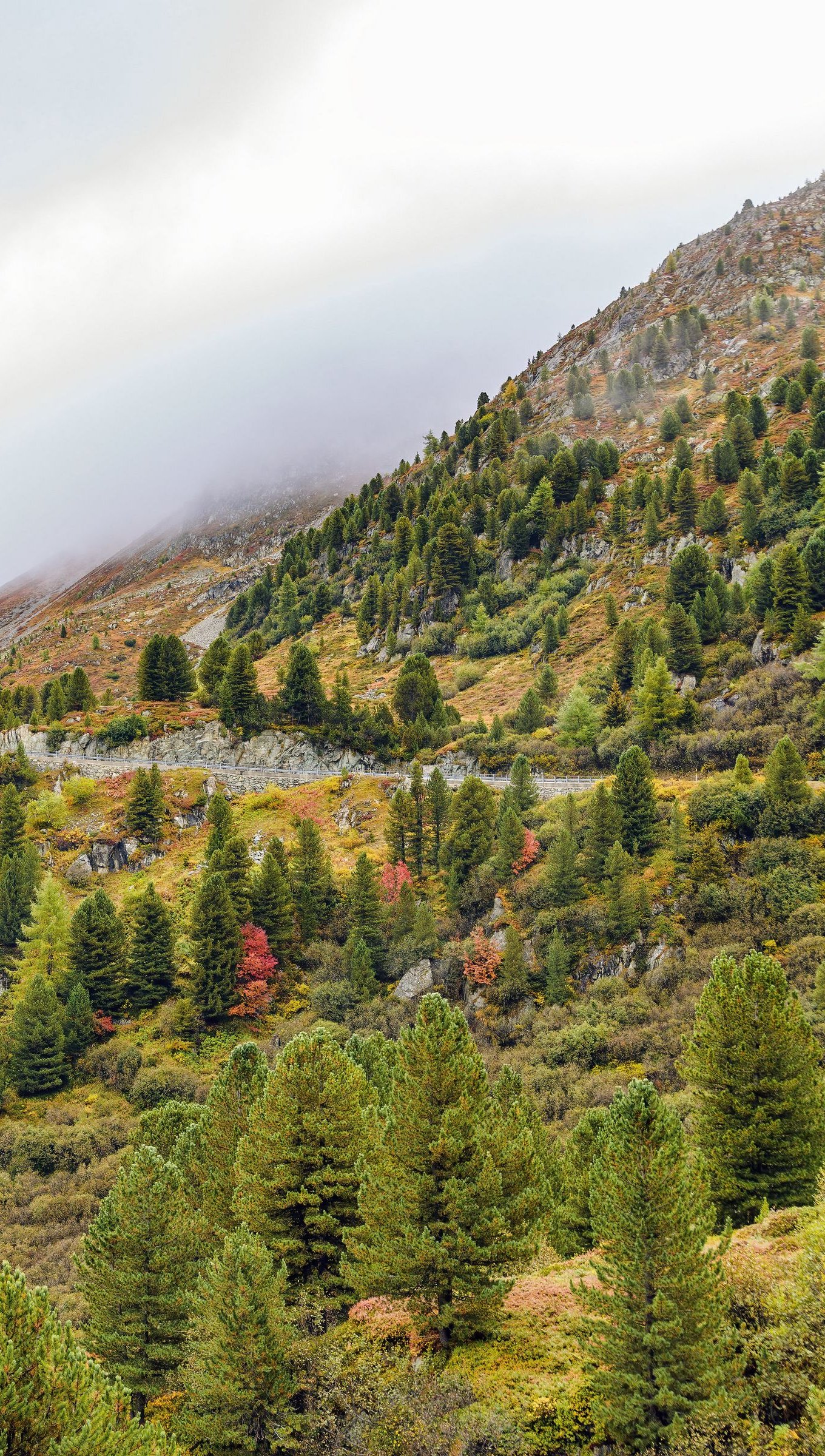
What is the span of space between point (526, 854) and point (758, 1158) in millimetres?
35877

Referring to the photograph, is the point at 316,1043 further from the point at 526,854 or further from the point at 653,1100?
the point at 526,854

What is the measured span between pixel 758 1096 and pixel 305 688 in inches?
2714

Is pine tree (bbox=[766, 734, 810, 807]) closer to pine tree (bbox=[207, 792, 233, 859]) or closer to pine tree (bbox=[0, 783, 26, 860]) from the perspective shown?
pine tree (bbox=[207, 792, 233, 859])

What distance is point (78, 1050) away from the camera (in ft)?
169

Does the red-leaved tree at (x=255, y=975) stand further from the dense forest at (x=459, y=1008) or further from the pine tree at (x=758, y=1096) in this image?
the pine tree at (x=758, y=1096)

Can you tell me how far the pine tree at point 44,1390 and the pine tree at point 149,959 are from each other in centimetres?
4637

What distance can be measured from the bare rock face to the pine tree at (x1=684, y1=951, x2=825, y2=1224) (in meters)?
32.7

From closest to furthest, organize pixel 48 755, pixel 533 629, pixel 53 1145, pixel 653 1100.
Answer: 1. pixel 653 1100
2. pixel 53 1145
3. pixel 48 755
4. pixel 533 629

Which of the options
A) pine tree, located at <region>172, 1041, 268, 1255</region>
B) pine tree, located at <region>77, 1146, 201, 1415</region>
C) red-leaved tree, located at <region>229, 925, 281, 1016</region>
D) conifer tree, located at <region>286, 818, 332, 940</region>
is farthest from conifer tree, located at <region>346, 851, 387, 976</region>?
pine tree, located at <region>77, 1146, 201, 1415</region>

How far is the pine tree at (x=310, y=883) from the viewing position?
205 ft

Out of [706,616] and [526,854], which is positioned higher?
[706,616]

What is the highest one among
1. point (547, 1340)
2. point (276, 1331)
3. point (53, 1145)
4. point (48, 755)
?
point (48, 755)

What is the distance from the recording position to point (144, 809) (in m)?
73.2

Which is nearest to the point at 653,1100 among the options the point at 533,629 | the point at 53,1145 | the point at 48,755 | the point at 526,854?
the point at 53,1145
